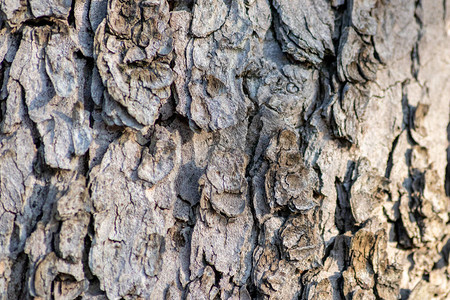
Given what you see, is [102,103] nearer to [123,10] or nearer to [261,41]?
[123,10]

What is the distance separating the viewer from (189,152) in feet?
3.54

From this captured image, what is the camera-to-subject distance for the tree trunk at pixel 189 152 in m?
0.99

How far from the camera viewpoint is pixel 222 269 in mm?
1063

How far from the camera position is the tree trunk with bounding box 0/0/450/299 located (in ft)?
A: 3.26

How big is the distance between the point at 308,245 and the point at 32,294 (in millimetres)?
691

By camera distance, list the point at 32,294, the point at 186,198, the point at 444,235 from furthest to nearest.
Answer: the point at 444,235 < the point at 186,198 < the point at 32,294

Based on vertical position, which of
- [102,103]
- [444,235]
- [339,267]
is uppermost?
[102,103]

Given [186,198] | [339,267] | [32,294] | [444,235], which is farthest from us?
[444,235]

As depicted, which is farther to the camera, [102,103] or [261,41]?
[261,41]

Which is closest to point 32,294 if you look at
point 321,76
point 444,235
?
point 321,76

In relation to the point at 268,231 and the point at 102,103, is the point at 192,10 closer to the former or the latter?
the point at 102,103

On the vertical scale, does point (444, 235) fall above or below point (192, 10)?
below

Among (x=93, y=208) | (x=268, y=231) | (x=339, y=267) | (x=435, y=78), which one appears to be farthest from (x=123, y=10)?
(x=435, y=78)

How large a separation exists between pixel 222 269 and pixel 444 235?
86cm
